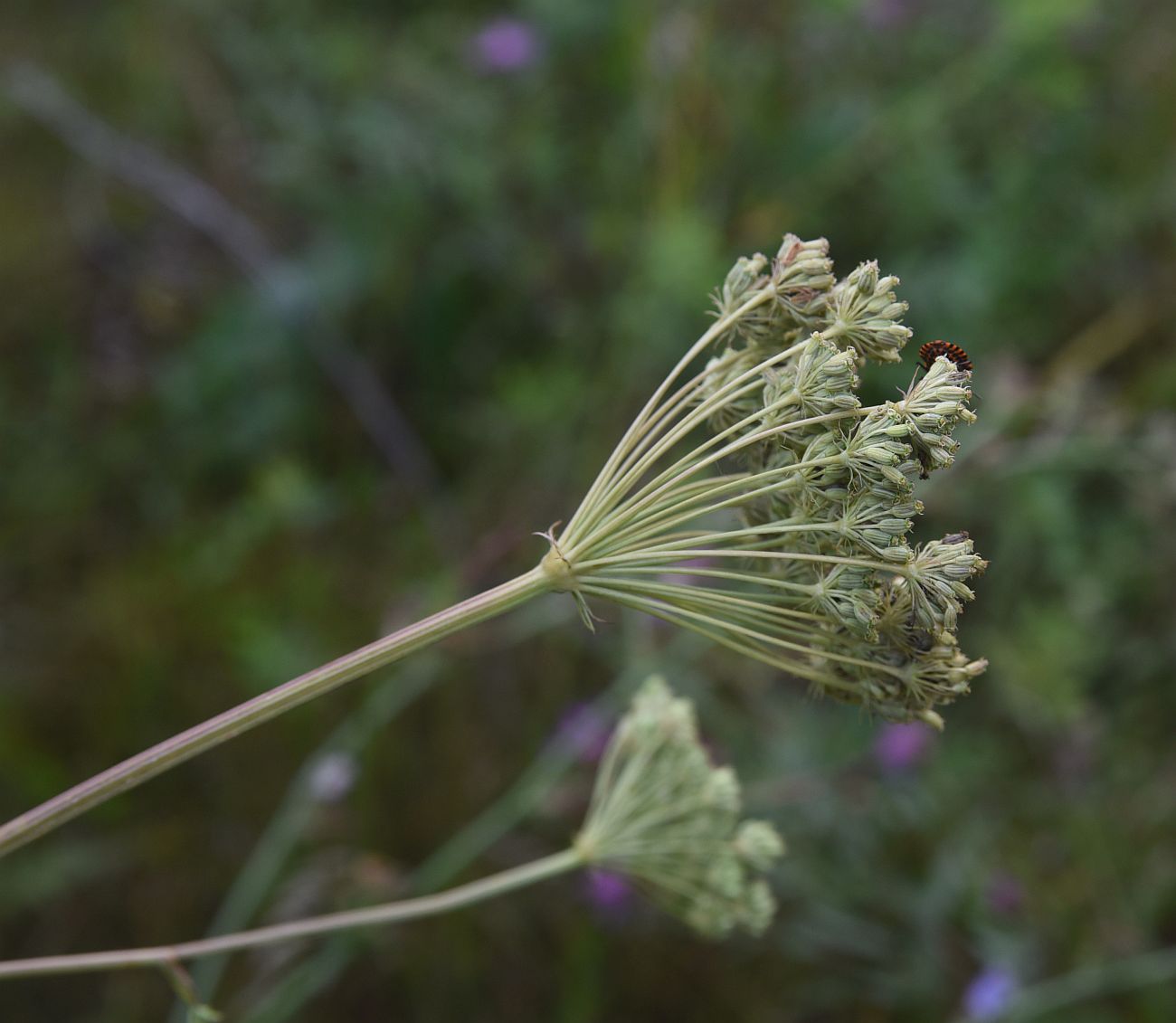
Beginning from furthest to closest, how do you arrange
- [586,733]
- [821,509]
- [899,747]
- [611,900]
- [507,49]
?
[507,49]
[899,747]
[611,900]
[586,733]
[821,509]

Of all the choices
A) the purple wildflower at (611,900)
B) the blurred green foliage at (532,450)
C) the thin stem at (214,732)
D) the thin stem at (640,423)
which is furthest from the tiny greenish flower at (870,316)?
the purple wildflower at (611,900)

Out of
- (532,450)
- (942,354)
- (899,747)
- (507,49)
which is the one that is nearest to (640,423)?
(942,354)

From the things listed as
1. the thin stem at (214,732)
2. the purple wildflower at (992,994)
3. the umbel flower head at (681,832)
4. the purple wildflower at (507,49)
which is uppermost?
the purple wildflower at (507,49)

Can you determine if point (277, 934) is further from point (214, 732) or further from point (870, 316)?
point (870, 316)

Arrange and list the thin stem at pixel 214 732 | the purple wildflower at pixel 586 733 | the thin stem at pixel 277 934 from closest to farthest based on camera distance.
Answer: the thin stem at pixel 214 732 → the thin stem at pixel 277 934 → the purple wildflower at pixel 586 733

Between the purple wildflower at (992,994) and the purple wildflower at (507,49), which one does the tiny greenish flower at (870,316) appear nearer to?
the purple wildflower at (992,994)

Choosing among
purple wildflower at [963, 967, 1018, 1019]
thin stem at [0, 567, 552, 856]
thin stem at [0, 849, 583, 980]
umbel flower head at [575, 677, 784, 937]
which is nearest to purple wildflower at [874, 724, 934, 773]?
purple wildflower at [963, 967, 1018, 1019]

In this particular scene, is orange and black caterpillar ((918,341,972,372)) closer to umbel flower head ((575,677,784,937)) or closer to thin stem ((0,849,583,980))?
umbel flower head ((575,677,784,937))
